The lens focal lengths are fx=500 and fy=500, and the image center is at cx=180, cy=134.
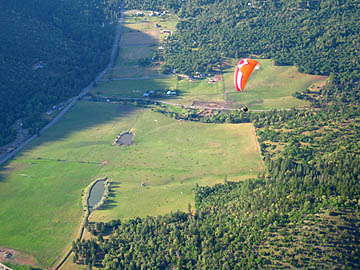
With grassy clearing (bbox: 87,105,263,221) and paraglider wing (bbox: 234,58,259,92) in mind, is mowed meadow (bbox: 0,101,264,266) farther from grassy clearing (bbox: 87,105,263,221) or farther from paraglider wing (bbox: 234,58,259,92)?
paraglider wing (bbox: 234,58,259,92)

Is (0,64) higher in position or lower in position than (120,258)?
higher

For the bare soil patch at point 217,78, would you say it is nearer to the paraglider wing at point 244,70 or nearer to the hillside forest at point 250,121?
the hillside forest at point 250,121

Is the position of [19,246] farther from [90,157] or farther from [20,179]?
[90,157]

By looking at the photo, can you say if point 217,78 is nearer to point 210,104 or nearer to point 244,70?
point 210,104

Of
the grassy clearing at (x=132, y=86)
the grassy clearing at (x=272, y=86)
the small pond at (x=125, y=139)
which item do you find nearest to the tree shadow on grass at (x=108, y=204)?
the small pond at (x=125, y=139)

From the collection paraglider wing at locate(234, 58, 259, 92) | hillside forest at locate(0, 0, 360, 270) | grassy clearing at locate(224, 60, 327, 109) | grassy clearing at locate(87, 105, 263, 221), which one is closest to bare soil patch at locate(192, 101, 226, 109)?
grassy clearing at locate(224, 60, 327, 109)

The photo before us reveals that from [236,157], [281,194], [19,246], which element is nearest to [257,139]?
[236,157]
